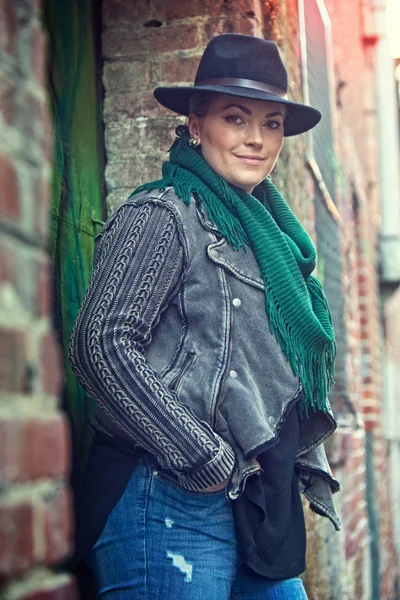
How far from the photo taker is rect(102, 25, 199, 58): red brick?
11.3 ft

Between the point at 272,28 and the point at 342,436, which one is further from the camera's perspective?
the point at 342,436

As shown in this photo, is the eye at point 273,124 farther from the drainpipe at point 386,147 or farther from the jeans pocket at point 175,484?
the drainpipe at point 386,147

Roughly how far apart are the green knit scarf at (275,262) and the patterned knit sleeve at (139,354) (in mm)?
190

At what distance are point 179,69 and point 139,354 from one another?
1.62 metres

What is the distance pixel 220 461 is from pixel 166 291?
406 millimetres

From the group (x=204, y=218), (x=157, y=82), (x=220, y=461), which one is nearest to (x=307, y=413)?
(x=220, y=461)

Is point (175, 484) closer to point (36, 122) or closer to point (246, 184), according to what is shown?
point (246, 184)

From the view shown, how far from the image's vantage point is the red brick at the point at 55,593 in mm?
1205

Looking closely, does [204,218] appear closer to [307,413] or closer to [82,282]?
[307,413]

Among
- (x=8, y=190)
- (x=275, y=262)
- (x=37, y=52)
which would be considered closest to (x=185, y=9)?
(x=275, y=262)

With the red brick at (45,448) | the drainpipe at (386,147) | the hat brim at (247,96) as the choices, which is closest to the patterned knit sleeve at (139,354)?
the hat brim at (247,96)

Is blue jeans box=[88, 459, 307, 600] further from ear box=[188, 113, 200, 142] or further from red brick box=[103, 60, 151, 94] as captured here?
red brick box=[103, 60, 151, 94]

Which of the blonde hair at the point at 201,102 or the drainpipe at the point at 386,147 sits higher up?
the blonde hair at the point at 201,102

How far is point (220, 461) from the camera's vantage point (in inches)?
83.4
